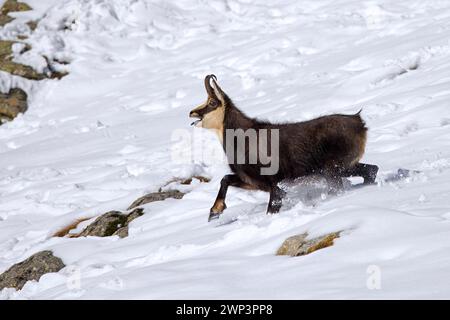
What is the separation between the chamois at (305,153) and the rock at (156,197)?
253 cm

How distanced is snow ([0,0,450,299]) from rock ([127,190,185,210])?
0.26 metres

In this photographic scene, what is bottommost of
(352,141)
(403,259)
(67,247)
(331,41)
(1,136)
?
(1,136)

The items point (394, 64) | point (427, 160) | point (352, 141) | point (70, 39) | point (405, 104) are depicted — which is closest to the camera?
point (352, 141)

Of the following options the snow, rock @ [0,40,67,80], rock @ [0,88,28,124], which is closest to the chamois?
the snow

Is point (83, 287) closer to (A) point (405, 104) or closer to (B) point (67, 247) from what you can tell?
→ (B) point (67, 247)

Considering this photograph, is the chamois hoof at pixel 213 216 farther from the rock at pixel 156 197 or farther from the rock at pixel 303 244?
the rock at pixel 156 197

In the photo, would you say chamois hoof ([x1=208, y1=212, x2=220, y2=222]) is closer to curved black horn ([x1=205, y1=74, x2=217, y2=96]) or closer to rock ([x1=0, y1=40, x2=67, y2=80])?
curved black horn ([x1=205, y1=74, x2=217, y2=96])

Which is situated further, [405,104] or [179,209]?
[405,104]

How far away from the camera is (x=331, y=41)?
20.6m

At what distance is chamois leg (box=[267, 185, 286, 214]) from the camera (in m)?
7.56

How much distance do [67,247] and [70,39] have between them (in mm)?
17376

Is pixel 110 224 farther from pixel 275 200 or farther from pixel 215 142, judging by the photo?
pixel 215 142
